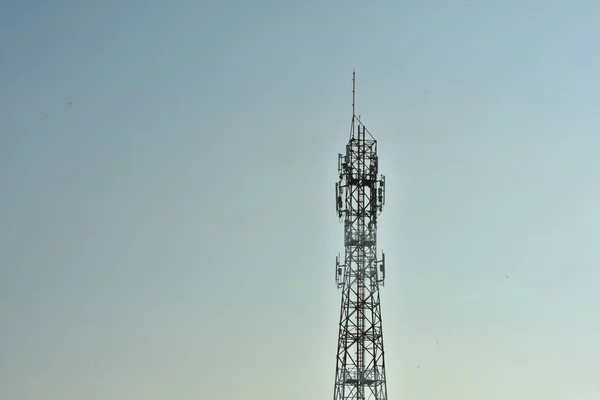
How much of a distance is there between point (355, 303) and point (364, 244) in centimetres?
468

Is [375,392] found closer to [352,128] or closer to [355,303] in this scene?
[355,303]

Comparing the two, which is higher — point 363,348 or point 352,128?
point 352,128

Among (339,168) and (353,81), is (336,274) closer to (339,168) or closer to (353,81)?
(339,168)

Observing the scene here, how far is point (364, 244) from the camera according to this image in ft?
373

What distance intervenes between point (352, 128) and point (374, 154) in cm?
267

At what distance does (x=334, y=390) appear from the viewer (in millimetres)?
111125

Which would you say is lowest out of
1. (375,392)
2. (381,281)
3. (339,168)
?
(375,392)

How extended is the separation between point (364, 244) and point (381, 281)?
10.5 feet

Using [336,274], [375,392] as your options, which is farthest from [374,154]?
[375,392]

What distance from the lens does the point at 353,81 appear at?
116188 millimetres

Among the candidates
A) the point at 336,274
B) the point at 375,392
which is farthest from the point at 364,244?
the point at 375,392

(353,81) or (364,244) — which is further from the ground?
(353,81)

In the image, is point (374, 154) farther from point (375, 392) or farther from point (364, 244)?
point (375, 392)

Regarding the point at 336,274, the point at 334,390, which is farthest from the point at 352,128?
the point at 334,390
